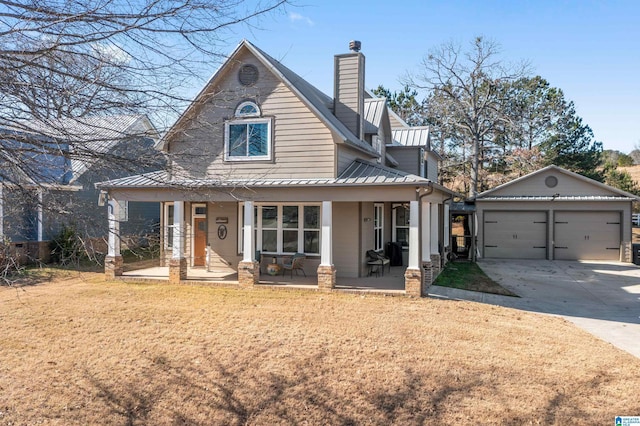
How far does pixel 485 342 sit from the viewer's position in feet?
25.3

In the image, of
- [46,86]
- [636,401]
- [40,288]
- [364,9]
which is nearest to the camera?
[46,86]

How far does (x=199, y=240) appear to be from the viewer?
15859mm

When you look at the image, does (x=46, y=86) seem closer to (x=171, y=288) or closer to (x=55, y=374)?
(x=55, y=374)

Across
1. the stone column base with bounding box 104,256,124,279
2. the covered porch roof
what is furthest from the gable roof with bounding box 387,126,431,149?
the stone column base with bounding box 104,256,124,279

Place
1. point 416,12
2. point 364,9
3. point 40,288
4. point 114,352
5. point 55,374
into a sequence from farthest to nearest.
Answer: point 40,288 < point 416,12 < point 114,352 < point 55,374 < point 364,9

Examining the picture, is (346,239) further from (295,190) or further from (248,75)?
(248,75)

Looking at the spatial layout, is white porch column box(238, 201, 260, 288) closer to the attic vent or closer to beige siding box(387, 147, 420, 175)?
the attic vent

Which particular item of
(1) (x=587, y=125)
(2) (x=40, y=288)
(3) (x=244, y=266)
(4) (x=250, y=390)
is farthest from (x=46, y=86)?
(1) (x=587, y=125)

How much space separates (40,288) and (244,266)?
5.62 metres

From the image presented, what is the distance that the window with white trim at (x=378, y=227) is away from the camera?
→ 15461 millimetres

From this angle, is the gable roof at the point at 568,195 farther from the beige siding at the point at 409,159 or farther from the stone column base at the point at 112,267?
the stone column base at the point at 112,267

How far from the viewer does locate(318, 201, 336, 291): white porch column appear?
11.7 metres

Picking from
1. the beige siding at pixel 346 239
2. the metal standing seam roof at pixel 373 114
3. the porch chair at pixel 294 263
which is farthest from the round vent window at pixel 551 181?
the porch chair at pixel 294 263

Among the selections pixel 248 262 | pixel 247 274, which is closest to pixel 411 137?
pixel 248 262
